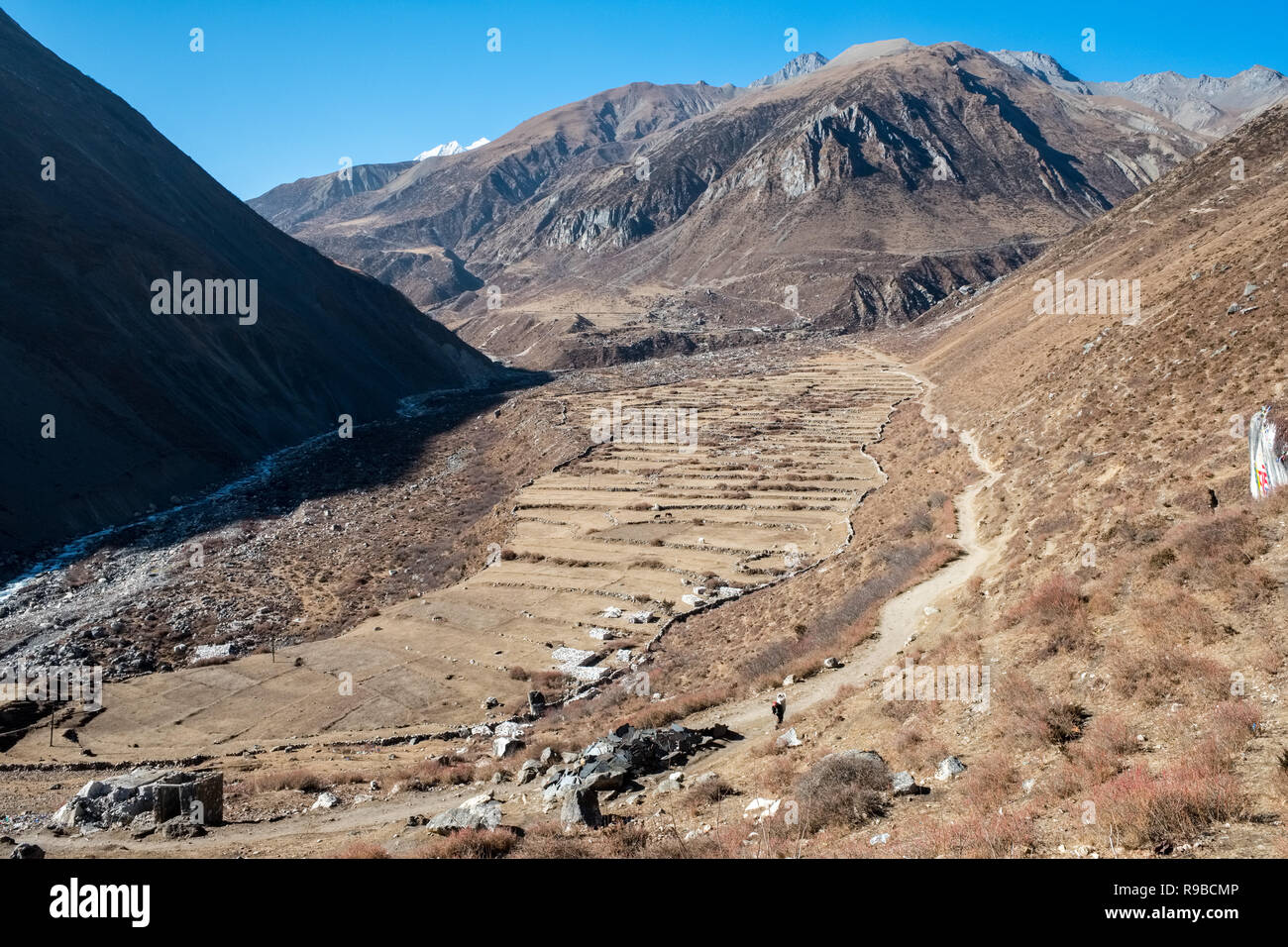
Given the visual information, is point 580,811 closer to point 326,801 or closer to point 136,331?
point 326,801

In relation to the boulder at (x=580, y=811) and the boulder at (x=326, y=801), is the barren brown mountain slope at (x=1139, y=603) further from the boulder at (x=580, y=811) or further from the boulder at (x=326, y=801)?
the boulder at (x=326, y=801)

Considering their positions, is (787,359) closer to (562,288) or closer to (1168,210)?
(1168,210)

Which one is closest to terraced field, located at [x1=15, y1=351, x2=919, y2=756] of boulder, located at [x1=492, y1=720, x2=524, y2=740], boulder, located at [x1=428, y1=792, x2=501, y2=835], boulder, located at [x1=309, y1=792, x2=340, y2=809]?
boulder, located at [x1=492, y1=720, x2=524, y2=740]

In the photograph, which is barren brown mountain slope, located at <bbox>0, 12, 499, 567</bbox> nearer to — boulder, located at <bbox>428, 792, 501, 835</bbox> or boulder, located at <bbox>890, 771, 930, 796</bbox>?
boulder, located at <bbox>428, 792, 501, 835</bbox>

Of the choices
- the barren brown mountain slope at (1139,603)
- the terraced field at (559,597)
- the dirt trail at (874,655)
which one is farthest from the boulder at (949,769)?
the terraced field at (559,597)

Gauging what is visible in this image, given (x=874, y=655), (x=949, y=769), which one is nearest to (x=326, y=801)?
(x=949, y=769)
